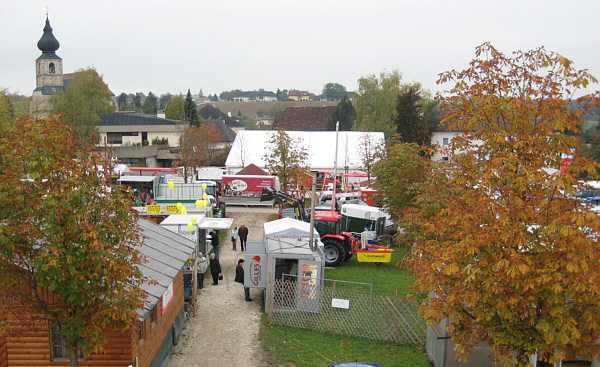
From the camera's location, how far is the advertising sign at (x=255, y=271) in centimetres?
1466

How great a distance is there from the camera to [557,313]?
6723 mm

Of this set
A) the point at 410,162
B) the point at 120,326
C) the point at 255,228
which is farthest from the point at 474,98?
the point at 255,228

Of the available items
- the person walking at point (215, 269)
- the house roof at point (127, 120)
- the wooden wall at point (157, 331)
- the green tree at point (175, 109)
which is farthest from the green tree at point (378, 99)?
the wooden wall at point (157, 331)

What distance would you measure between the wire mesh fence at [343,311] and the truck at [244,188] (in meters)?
20.5

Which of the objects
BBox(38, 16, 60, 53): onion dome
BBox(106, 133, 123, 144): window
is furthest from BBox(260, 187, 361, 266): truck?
BBox(38, 16, 60, 53): onion dome

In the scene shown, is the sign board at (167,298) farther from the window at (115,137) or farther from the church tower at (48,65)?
the church tower at (48,65)

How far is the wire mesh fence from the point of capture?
40.6 ft

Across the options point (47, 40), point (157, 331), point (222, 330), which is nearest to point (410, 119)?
point (222, 330)

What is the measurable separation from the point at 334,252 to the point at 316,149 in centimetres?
2711

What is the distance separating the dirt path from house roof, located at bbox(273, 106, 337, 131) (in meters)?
71.5

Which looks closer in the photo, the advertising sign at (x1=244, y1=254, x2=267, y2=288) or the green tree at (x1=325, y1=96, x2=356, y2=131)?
the advertising sign at (x1=244, y1=254, x2=267, y2=288)

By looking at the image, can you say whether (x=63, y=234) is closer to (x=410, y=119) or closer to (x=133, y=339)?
(x=133, y=339)

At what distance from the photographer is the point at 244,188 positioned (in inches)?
1377

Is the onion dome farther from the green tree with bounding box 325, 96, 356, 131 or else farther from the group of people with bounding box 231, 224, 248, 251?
the group of people with bounding box 231, 224, 248, 251
